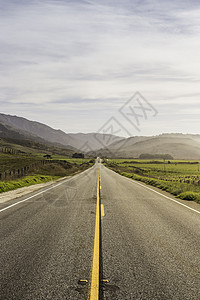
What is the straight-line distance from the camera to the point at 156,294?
12.6ft

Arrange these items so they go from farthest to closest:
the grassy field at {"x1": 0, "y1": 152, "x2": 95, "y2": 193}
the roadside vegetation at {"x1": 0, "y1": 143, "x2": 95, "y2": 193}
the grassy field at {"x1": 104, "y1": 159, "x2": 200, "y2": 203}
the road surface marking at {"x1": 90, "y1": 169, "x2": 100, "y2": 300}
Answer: the roadside vegetation at {"x1": 0, "y1": 143, "x2": 95, "y2": 193} < the grassy field at {"x1": 0, "y1": 152, "x2": 95, "y2": 193} < the grassy field at {"x1": 104, "y1": 159, "x2": 200, "y2": 203} < the road surface marking at {"x1": 90, "y1": 169, "x2": 100, "y2": 300}

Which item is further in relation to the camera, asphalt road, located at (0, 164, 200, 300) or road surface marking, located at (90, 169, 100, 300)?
asphalt road, located at (0, 164, 200, 300)

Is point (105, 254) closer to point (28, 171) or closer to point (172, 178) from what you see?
point (28, 171)

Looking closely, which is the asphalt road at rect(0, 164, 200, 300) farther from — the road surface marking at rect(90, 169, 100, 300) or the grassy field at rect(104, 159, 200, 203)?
the grassy field at rect(104, 159, 200, 203)

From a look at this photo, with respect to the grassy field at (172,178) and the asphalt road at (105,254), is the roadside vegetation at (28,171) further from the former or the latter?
the grassy field at (172,178)

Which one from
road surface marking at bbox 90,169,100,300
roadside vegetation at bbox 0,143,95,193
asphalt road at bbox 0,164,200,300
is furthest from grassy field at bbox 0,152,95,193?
road surface marking at bbox 90,169,100,300

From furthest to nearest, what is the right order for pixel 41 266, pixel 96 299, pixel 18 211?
pixel 18 211 < pixel 41 266 < pixel 96 299

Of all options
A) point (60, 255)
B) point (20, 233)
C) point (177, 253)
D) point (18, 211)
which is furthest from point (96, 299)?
point (18, 211)

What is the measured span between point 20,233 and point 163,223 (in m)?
4.55

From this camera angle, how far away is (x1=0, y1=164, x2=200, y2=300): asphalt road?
3.96 m

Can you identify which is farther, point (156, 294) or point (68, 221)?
point (68, 221)

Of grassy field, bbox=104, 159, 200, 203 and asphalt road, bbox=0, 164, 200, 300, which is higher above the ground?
asphalt road, bbox=0, 164, 200, 300

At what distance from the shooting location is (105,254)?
545 centimetres

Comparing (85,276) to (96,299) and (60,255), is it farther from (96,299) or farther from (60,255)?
(60,255)
